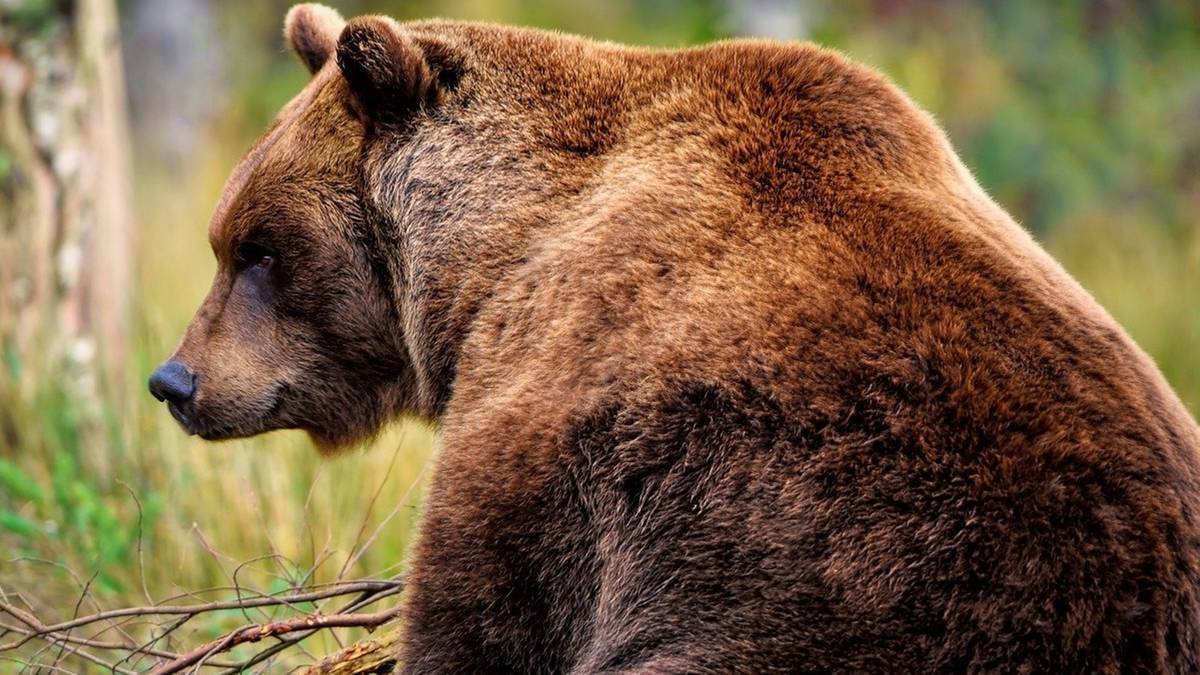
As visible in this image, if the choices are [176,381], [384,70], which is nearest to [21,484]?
[176,381]

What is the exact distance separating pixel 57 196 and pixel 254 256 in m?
3.61

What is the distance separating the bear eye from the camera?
4145 millimetres

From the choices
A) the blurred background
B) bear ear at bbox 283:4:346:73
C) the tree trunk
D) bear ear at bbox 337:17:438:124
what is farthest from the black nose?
the tree trunk

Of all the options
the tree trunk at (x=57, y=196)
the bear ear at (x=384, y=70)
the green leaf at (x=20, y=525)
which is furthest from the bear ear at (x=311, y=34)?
the tree trunk at (x=57, y=196)

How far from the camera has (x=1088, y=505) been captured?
2854mm

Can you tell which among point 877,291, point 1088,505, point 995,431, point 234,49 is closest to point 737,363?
point 877,291

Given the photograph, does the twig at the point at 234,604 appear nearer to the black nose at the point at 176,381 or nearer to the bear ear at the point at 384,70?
the black nose at the point at 176,381

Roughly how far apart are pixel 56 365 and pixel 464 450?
450cm

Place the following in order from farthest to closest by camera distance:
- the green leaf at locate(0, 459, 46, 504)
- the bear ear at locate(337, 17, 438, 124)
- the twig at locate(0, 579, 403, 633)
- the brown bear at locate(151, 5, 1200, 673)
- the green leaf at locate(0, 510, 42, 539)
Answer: the green leaf at locate(0, 459, 46, 504), the green leaf at locate(0, 510, 42, 539), the twig at locate(0, 579, 403, 633), the bear ear at locate(337, 17, 438, 124), the brown bear at locate(151, 5, 1200, 673)

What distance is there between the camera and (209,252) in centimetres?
1024

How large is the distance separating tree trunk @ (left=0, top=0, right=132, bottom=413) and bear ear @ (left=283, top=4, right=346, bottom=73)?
9.67 ft

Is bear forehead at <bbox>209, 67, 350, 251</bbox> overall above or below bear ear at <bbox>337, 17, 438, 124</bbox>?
below

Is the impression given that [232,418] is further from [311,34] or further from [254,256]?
[311,34]

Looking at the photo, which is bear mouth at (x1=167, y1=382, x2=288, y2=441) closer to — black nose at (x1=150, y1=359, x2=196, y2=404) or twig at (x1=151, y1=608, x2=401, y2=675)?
black nose at (x1=150, y1=359, x2=196, y2=404)
